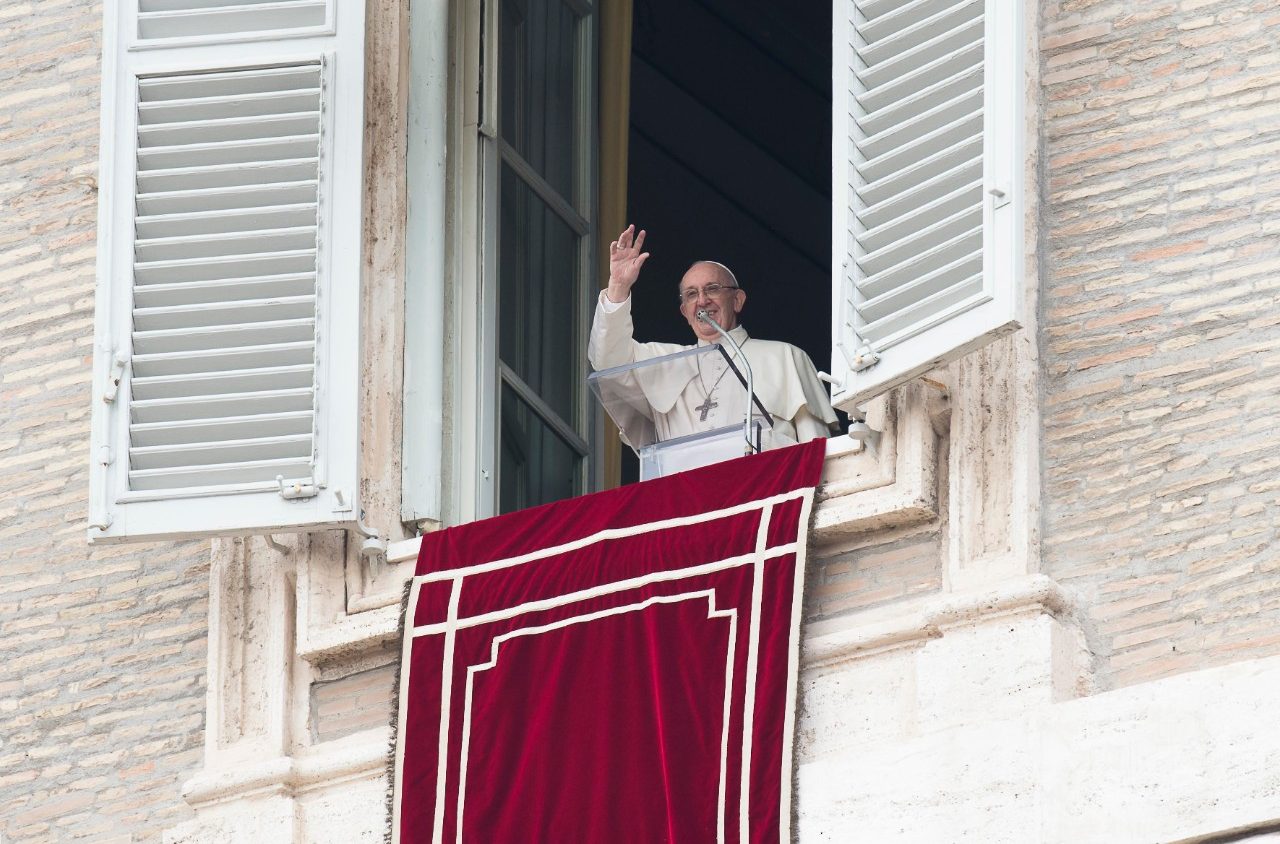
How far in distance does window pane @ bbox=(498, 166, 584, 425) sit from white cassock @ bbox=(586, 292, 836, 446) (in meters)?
0.27

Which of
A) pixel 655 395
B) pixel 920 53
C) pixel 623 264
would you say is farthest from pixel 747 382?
pixel 920 53

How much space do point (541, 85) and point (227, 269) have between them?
132cm

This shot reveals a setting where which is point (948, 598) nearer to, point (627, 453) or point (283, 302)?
point (283, 302)

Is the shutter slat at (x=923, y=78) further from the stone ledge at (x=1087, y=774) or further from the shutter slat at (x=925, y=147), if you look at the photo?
the stone ledge at (x=1087, y=774)

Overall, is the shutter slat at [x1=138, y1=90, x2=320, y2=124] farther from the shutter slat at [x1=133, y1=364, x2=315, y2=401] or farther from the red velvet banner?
the red velvet banner

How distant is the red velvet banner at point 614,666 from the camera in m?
8.02

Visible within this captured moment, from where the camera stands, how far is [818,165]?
13359 millimetres

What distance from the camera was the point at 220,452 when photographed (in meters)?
8.80

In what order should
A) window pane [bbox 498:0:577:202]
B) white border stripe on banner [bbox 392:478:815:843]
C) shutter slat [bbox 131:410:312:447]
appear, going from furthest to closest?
window pane [bbox 498:0:577:202] → shutter slat [bbox 131:410:312:447] → white border stripe on banner [bbox 392:478:815:843]

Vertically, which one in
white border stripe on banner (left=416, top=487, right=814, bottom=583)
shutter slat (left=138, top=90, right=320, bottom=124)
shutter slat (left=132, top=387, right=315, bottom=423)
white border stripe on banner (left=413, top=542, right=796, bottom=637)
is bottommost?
white border stripe on banner (left=413, top=542, right=796, bottom=637)

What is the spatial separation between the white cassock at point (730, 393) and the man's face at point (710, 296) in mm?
178

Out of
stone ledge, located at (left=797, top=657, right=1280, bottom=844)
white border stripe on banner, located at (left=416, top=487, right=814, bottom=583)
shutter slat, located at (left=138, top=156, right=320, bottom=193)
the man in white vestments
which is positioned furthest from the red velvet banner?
shutter slat, located at (left=138, top=156, right=320, bottom=193)

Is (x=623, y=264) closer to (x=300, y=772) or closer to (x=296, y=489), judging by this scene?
(x=296, y=489)

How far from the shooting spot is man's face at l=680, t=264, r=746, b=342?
954 cm
